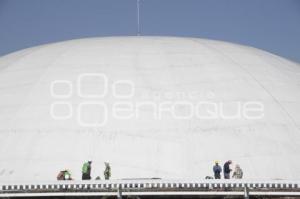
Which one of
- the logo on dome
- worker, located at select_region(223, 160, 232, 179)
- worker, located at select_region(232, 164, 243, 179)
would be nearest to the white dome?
the logo on dome

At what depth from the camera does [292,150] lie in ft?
86.2

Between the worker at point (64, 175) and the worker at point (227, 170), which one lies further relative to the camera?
the worker at point (227, 170)

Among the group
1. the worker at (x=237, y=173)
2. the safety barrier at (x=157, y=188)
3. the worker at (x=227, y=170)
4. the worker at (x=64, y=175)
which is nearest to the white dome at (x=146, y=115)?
the worker at (x=64, y=175)

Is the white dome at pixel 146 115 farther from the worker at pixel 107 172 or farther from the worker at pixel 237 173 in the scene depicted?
the worker at pixel 237 173

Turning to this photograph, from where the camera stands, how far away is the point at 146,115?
2642cm

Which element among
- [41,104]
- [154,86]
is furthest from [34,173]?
[154,86]

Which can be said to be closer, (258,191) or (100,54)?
(258,191)

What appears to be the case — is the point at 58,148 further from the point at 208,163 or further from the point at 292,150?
the point at 292,150

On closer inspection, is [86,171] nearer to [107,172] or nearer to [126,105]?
[107,172]

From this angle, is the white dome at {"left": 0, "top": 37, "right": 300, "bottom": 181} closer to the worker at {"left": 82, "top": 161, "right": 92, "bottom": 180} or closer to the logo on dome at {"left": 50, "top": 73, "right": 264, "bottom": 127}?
the logo on dome at {"left": 50, "top": 73, "right": 264, "bottom": 127}

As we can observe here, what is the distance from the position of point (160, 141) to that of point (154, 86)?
11.1 feet

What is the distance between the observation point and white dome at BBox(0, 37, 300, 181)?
25.0 metres

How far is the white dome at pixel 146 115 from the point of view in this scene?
82.0ft

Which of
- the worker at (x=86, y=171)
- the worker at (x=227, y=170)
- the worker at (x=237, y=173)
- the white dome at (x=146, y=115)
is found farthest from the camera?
the white dome at (x=146, y=115)
